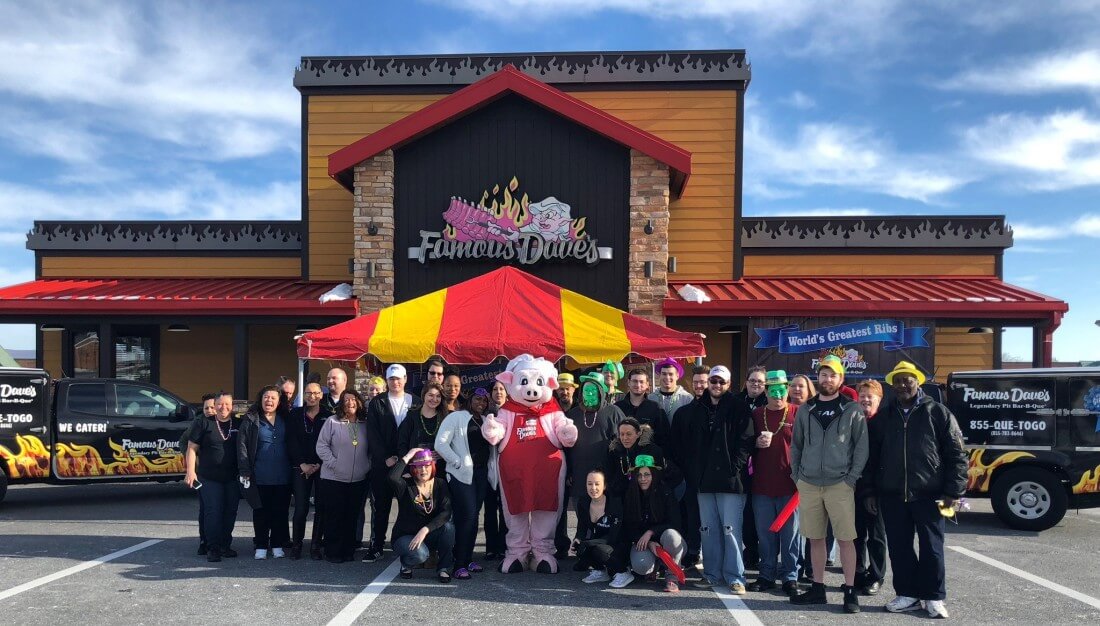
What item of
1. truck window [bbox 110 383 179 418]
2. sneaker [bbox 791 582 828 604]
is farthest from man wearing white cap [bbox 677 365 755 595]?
truck window [bbox 110 383 179 418]

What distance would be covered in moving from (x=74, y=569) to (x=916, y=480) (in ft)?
22.1

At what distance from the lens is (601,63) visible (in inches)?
616

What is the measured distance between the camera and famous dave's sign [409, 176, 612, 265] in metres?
12.9

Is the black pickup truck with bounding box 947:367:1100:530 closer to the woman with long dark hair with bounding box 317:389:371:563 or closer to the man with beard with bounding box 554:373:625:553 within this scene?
the man with beard with bounding box 554:373:625:553

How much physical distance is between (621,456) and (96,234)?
14129mm

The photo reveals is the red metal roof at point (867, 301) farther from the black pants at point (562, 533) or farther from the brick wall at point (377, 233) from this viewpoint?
the black pants at point (562, 533)

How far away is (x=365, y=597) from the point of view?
5.91m

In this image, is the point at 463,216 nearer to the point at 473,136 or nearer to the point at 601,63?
the point at 473,136

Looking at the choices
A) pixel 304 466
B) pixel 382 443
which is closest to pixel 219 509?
pixel 304 466

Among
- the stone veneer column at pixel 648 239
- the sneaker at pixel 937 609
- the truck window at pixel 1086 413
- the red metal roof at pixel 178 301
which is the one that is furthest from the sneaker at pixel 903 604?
the red metal roof at pixel 178 301

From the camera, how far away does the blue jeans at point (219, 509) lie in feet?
23.0

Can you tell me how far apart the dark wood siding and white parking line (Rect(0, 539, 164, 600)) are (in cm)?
622

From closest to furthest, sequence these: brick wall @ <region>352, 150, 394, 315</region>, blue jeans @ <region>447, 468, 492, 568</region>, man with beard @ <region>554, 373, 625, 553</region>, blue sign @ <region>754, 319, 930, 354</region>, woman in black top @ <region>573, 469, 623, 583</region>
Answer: woman in black top @ <region>573, 469, 623, 583</region> < blue jeans @ <region>447, 468, 492, 568</region> < man with beard @ <region>554, 373, 625, 553</region> < blue sign @ <region>754, 319, 930, 354</region> < brick wall @ <region>352, 150, 394, 315</region>

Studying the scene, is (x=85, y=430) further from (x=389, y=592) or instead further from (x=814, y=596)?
(x=814, y=596)
